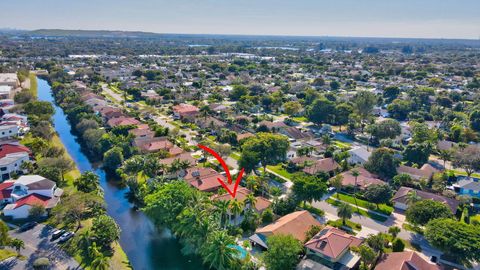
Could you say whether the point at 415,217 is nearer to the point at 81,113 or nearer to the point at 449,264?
the point at 449,264

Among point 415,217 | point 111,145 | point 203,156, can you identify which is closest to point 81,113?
point 111,145

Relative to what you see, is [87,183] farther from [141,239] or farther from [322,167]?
[322,167]

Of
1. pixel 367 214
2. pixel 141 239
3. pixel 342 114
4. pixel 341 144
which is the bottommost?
pixel 141 239

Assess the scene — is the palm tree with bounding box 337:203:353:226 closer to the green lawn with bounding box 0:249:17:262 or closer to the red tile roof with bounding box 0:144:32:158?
the green lawn with bounding box 0:249:17:262

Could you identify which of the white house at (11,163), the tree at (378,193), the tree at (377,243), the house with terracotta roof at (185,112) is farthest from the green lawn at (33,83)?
the tree at (377,243)

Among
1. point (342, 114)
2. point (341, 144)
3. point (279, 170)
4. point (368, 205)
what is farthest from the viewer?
point (342, 114)

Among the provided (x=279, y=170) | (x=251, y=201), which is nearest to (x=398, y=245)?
(x=251, y=201)
